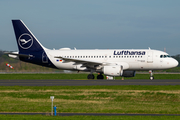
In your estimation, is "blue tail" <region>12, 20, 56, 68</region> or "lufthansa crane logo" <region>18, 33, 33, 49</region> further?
"lufthansa crane logo" <region>18, 33, 33, 49</region>

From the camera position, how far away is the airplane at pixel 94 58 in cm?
4391

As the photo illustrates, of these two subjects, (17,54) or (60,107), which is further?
(17,54)

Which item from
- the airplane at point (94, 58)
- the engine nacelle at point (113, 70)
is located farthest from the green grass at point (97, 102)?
the airplane at point (94, 58)

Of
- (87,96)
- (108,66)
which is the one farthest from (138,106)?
(108,66)

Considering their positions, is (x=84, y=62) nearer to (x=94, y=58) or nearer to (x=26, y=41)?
(x=94, y=58)

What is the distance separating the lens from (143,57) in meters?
44.1

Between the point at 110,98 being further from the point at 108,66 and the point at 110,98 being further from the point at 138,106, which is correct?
the point at 108,66

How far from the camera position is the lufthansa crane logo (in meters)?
48.5

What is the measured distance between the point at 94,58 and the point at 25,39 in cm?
1121

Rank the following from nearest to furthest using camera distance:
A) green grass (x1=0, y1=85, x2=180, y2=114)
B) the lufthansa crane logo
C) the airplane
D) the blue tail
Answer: green grass (x1=0, y1=85, x2=180, y2=114) → the airplane → the blue tail → the lufthansa crane logo

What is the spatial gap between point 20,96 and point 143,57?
23.9 meters

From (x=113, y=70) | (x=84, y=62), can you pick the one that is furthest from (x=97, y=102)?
(x=84, y=62)

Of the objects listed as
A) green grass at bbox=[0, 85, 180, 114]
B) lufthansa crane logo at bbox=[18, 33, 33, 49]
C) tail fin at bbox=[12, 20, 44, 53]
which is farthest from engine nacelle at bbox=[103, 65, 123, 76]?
green grass at bbox=[0, 85, 180, 114]

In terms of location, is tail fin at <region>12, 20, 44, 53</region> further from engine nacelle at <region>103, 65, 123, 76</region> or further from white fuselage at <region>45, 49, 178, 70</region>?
engine nacelle at <region>103, 65, 123, 76</region>
